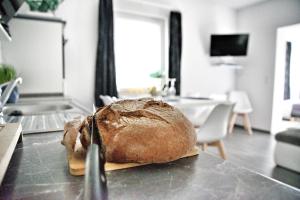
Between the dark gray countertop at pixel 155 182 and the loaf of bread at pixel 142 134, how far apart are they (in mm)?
36

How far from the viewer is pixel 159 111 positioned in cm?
65

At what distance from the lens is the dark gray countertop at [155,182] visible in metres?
0.43

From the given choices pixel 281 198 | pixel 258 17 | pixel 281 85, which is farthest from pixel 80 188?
pixel 258 17

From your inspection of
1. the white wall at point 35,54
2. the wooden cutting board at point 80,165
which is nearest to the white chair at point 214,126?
the white wall at point 35,54

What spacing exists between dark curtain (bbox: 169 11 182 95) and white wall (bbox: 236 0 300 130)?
1.72m

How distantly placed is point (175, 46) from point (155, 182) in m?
3.76

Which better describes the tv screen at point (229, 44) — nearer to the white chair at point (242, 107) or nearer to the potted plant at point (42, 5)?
the white chair at point (242, 107)

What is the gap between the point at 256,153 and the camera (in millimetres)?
3160

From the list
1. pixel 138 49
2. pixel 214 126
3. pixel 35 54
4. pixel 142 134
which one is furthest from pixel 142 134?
pixel 138 49

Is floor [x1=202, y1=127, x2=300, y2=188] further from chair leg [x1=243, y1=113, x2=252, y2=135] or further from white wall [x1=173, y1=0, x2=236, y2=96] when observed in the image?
white wall [x1=173, y1=0, x2=236, y2=96]

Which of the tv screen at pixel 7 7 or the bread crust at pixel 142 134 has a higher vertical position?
the tv screen at pixel 7 7

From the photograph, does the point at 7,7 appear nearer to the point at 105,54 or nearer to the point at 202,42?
the point at 105,54

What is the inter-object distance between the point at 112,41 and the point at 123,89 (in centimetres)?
86

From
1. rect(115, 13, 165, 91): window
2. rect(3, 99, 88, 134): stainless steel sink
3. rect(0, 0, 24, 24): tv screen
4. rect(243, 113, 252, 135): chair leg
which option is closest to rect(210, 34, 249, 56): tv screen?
rect(115, 13, 165, 91): window
